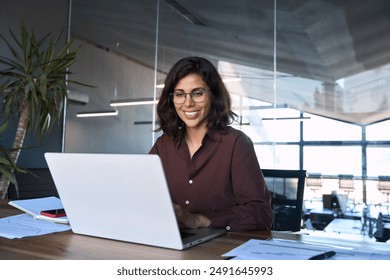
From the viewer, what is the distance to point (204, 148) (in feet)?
5.85

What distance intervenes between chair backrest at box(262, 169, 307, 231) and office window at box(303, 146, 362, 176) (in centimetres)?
188

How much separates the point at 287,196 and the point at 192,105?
0.83 metres

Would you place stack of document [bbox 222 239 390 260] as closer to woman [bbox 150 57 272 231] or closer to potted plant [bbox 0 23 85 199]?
woman [bbox 150 57 272 231]

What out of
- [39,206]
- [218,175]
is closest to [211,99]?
[218,175]

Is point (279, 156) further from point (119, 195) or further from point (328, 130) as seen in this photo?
point (119, 195)

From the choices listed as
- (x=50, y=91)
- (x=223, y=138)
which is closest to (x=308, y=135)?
(x=223, y=138)

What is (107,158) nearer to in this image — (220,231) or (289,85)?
(220,231)

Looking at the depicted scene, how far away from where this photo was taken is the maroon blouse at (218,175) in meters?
1.55

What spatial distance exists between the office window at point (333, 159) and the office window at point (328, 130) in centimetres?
11

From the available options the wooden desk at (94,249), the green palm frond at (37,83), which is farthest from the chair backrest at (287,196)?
the green palm frond at (37,83)

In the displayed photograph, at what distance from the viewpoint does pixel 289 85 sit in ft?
13.3

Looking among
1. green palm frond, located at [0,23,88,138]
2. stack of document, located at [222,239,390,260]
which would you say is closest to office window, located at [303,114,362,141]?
green palm frond, located at [0,23,88,138]

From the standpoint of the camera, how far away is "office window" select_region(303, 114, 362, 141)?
3861 millimetres

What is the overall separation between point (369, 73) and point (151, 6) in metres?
2.82
